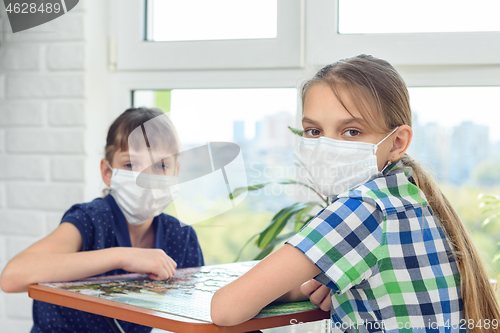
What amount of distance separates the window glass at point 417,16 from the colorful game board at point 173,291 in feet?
3.13

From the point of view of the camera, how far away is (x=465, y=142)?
1.49 meters

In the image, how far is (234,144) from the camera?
5.28ft

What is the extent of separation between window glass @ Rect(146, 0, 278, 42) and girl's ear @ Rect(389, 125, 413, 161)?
2.64 feet

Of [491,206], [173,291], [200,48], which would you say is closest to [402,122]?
[173,291]

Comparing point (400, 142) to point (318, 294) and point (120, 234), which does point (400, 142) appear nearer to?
point (318, 294)

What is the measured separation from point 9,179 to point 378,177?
139 centimetres

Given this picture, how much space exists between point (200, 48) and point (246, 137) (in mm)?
360

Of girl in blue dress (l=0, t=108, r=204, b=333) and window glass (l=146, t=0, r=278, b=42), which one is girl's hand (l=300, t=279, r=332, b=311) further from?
window glass (l=146, t=0, r=278, b=42)

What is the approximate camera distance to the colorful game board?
74 centimetres

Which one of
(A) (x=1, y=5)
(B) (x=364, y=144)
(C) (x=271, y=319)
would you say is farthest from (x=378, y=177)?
(A) (x=1, y=5)

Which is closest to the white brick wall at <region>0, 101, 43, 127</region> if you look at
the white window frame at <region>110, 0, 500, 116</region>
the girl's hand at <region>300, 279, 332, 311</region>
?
the white window frame at <region>110, 0, 500, 116</region>

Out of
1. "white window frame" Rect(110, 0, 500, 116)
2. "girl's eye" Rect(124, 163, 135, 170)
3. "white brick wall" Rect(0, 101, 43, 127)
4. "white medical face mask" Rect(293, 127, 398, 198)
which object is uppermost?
"white window frame" Rect(110, 0, 500, 116)

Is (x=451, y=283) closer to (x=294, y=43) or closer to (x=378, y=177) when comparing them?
(x=378, y=177)

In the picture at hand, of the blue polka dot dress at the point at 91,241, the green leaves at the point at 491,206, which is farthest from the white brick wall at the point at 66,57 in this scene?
the green leaves at the point at 491,206
